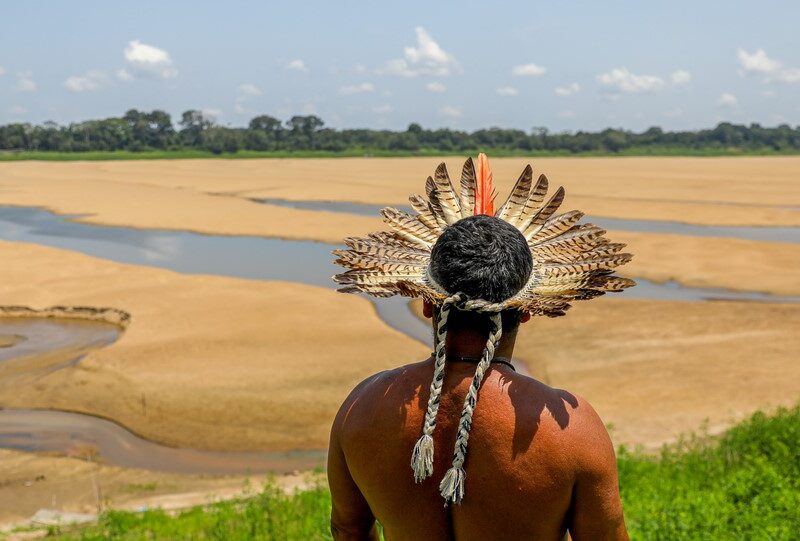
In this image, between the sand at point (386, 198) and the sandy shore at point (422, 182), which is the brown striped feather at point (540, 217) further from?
the sandy shore at point (422, 182)

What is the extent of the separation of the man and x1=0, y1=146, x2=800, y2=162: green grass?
260 feet

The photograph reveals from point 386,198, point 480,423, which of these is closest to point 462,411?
point 480,423

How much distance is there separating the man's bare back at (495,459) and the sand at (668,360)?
7.90m

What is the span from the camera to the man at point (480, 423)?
1.92 metres

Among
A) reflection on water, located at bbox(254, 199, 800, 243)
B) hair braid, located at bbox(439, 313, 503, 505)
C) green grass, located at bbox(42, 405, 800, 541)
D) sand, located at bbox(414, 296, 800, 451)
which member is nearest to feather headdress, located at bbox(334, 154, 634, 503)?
hair braid, located at bbox(439, 313, 503, 505)

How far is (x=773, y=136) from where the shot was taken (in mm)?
97875

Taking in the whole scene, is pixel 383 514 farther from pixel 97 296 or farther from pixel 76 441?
pixel 97 296

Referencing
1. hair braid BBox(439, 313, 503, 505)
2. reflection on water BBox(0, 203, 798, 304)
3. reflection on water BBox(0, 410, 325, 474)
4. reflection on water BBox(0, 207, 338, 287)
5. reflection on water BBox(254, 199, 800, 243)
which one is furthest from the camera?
reflection on water BBox(254, 199, 800, 243)

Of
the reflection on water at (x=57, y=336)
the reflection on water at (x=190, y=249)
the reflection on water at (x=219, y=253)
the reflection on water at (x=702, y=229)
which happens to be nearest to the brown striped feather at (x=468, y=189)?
the reflection on water at (x=57, y=336)

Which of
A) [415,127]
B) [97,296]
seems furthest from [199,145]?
[97,296]

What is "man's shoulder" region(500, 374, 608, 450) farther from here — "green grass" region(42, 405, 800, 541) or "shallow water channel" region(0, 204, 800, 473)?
"shallow water channel" region(0, 204, 800, 473)

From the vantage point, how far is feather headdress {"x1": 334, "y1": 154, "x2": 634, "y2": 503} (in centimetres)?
194

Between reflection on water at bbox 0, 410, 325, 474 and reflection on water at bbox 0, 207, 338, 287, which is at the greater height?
reflection on water at bbox 0, 207, 338, 287

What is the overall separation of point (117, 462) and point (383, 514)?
27.9 ft
